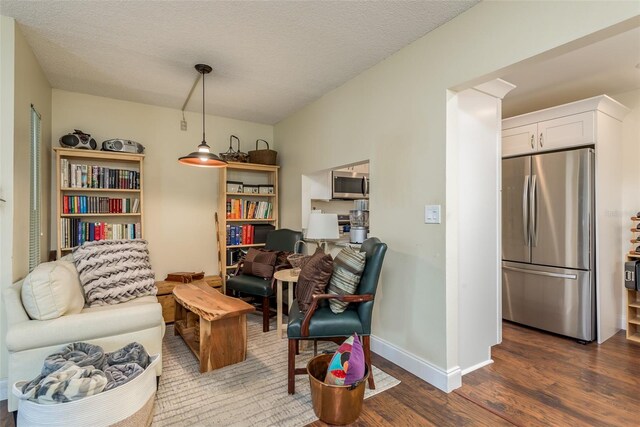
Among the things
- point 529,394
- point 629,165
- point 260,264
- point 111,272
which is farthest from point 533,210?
point 111,272

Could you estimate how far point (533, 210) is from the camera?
10.7 feet

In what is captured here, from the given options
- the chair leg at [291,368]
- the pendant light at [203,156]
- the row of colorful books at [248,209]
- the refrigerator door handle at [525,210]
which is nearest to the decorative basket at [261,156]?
the row of colorful books at [248,209]

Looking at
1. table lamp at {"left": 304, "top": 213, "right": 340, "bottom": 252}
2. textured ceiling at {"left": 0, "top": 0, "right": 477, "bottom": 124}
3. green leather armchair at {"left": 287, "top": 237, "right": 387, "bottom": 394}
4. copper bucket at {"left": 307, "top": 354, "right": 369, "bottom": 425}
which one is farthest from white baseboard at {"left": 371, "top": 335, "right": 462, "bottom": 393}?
textured ceiling at {"left": 0, "top": 0, "right": 477, "bottom": 124}

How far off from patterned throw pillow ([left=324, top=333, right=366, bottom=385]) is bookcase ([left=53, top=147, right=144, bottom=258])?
8.90 ft

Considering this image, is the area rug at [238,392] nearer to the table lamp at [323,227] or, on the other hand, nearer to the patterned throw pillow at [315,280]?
the patterned throw pillow at [315,280]

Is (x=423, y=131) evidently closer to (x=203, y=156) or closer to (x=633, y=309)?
(x=203, y=156)

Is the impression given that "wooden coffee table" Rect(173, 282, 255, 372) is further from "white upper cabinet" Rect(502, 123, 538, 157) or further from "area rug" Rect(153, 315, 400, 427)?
"white upper cabinet" Rect(502, 123, 538, 157)

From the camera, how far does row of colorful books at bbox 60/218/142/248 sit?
3170 millimetres

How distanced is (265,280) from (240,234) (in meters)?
0.98

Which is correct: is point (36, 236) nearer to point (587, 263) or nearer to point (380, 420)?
point (380, 420)

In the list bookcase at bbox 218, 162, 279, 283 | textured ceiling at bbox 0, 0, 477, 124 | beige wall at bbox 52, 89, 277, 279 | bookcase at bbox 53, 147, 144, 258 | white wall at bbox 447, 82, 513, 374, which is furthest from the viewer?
bookcase at bbox 218, 162, 279, 283

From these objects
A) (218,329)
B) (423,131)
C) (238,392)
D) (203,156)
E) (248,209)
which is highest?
(423,131)

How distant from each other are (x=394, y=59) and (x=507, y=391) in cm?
260

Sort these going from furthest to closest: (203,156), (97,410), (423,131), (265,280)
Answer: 1. (265,280)
2. (203,156)
3. (423,131)
4. (97,410)
